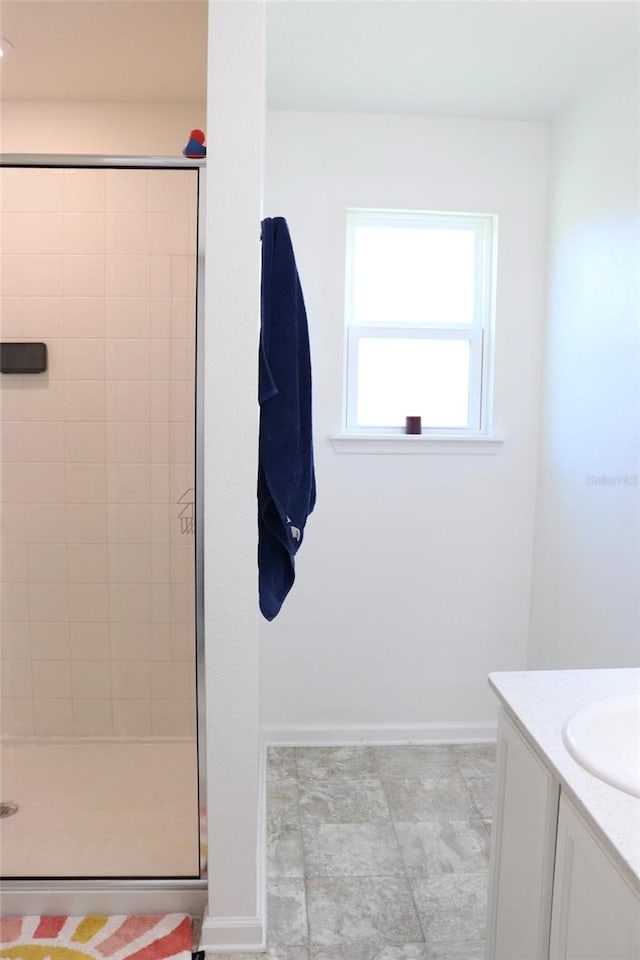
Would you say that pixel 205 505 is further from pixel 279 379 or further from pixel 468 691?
pixel 468 691

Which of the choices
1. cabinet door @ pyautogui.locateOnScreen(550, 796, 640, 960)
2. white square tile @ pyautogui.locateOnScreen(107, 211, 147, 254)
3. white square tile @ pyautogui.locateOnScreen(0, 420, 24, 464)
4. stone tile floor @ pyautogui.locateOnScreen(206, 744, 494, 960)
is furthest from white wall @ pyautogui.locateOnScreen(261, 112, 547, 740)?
cabinet door @ pyautogui.locateOnScreen(550, 796, 640, 960)

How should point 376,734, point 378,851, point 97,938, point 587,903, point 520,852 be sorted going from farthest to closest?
point 376,734
point 378,851
point 97,938
point 520,852
point 587,903

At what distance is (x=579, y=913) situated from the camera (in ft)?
3.85

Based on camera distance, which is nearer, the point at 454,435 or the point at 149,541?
the point at 149,541

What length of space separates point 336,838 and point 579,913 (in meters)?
1.39

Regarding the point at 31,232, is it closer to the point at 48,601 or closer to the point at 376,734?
the point at 48,601

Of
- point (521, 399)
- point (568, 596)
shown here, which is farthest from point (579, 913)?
point (521, 399)

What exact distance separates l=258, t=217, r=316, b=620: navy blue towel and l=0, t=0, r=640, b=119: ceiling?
784mm

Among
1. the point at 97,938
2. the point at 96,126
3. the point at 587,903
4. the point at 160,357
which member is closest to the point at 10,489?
the point at 160,357

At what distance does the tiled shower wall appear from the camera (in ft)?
8.38

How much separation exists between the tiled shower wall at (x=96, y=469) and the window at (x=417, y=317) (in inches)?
31.6

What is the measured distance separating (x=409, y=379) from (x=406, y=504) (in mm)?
510

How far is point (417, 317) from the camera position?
10.1ft

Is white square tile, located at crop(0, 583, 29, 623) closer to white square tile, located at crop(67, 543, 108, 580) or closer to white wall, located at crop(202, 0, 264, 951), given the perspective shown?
white square tile, located at crop(67, 543, 108, 580)
